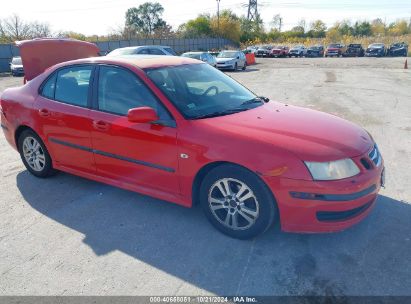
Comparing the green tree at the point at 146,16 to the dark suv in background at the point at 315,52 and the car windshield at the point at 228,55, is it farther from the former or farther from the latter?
the car windshield at the point at 228,55

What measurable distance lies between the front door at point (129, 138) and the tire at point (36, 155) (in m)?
1.05

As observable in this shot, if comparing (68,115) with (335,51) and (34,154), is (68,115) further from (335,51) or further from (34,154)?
(335,51)

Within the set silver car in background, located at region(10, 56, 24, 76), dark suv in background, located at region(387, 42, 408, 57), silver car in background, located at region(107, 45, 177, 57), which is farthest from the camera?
dark suv in background, located at region(387, 42, 408, 57)

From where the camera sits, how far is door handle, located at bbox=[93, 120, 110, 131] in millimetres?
3665

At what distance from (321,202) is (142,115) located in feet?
5.71

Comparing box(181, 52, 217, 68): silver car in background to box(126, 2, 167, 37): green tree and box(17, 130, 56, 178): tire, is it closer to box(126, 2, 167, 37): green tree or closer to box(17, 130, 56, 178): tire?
box(17, 130, 56, 178): tire

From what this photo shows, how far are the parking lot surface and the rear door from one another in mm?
476

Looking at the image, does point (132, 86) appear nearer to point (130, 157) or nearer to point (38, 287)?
point (130, 157)

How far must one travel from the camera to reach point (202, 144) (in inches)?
122

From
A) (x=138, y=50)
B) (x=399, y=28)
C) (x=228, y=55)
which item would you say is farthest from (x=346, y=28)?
(x=138, y=50)

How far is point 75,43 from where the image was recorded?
19.9 ft

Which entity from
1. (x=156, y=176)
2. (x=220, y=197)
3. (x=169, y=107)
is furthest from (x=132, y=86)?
(x=220, y=197)

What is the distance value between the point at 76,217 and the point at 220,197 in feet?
5.34

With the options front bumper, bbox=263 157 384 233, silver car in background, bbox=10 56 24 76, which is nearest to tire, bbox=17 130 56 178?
front bumper, bbox=263 157 384 233
